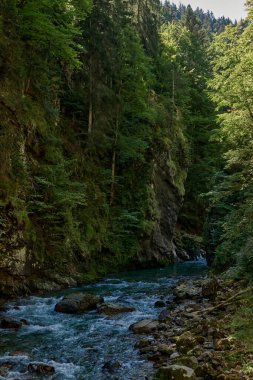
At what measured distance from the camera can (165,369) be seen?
25.3 feet

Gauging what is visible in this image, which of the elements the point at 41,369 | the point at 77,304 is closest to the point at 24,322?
the point at 77,304

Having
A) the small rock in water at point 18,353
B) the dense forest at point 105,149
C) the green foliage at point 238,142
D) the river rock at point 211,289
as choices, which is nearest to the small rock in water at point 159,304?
the river rock at point 211,289

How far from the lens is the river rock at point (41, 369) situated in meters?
8.32

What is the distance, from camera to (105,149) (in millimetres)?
27797

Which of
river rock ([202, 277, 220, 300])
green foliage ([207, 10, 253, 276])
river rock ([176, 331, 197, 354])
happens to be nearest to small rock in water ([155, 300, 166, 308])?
river rock ([202, 277, 220, 300])

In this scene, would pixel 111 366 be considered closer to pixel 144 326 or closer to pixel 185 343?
pixel 185 343

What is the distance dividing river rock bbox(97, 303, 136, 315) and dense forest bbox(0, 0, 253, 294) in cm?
380

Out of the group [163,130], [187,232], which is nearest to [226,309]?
[163,130]

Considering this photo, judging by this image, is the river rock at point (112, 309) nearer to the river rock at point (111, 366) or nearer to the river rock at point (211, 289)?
the river rock at point (211, 289)

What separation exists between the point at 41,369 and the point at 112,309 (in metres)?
5.44

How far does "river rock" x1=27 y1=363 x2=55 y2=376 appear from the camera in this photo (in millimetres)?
8321

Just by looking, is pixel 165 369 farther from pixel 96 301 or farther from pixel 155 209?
pixel 155 209

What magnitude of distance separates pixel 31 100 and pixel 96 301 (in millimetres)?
11060

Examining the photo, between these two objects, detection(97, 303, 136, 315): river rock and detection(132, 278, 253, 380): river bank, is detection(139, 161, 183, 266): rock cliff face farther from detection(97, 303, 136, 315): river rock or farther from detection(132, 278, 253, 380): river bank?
detection(132, 278, 253, 380): river bank
